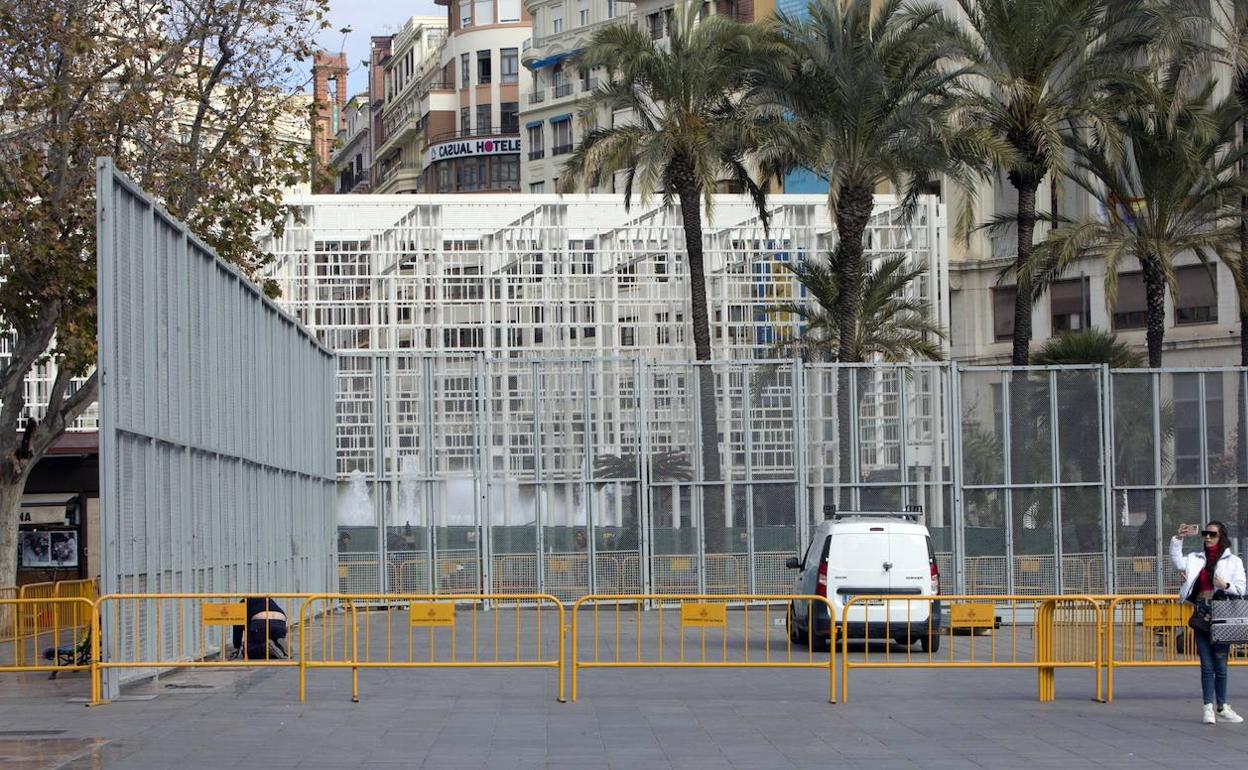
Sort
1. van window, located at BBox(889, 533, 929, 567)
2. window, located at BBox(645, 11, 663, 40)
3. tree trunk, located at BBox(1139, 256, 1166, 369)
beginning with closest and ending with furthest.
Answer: van window, located at BBox(889, 533, 929, 567)
tree trunk, located at BBox(1139, 256, 1166, 369)
window, located at BBox(645, 11, 663, 40)

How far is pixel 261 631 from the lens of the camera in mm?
19141

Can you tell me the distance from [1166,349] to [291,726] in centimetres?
4281

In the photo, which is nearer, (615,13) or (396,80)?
(615,13)

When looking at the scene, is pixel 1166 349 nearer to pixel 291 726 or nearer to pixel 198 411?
pixel 198 411

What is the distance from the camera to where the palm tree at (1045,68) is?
101 ft

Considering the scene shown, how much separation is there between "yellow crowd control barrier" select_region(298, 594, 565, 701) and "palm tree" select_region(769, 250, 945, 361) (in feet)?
38.5

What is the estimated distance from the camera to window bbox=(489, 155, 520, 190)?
94475 mm

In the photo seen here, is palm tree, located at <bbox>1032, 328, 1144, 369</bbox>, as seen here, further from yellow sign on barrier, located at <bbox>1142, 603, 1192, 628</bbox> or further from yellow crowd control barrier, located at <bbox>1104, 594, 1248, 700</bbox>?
yellow sign on barrier, located at <bbox>1142, 603, 1192, 628</bbox>

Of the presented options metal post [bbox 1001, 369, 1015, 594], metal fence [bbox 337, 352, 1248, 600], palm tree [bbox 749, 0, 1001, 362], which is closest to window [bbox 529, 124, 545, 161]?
palm tree [bbox 749, 0, 1001, 362]

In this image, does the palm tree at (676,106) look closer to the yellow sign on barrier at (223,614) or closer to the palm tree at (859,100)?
the palm tree at (859,100)

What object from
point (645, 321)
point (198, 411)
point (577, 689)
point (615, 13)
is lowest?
point (577, 689)

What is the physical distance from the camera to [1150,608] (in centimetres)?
1670

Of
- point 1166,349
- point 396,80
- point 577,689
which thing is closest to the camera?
point 577,689

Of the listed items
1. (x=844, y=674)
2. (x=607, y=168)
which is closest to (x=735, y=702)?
(x=844, y=674)
